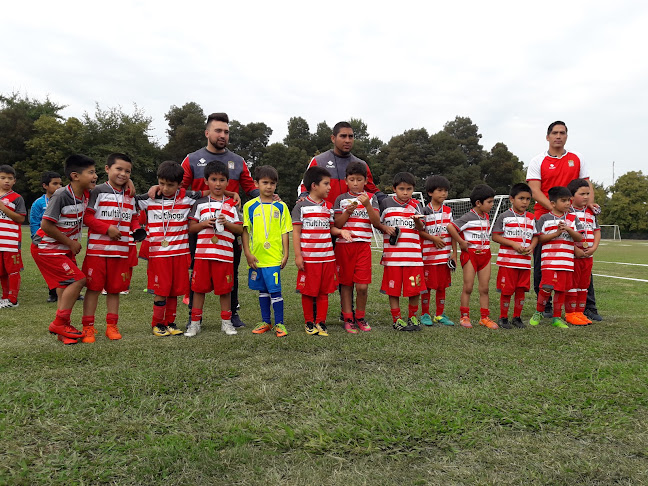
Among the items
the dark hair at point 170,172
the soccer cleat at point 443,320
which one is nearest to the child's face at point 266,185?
the dark hair at point 170,172

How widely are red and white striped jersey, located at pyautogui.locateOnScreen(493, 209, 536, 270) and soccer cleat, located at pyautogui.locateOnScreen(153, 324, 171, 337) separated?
366 centimetres

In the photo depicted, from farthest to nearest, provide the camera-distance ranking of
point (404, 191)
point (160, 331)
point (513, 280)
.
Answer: point (513, 280) < point (404, 191) < point (160, 331)

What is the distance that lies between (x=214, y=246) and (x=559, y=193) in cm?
393

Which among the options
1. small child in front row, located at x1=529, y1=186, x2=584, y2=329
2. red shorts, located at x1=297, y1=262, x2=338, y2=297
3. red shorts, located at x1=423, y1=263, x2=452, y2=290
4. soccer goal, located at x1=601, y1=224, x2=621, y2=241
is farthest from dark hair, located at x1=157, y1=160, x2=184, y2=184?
soccer goal, located at x1=601, y1=224, x2=621, y2=241

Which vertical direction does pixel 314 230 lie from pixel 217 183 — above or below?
below

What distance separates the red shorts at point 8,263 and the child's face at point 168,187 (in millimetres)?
3504

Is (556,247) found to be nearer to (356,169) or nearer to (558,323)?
(558,323)

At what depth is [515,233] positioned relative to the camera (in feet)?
16.5

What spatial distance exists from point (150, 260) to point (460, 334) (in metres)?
3.18

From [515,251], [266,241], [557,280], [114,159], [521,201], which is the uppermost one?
[114,159]

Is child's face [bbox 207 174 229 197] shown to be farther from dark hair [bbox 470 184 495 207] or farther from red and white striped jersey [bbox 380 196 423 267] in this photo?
dark hair [bbox 470 184 495 207]

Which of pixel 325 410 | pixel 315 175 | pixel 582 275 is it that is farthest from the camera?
pixel 582 275

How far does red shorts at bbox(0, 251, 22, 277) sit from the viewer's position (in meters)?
6.38

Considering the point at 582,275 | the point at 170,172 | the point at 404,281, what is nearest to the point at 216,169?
the point at 170,172
